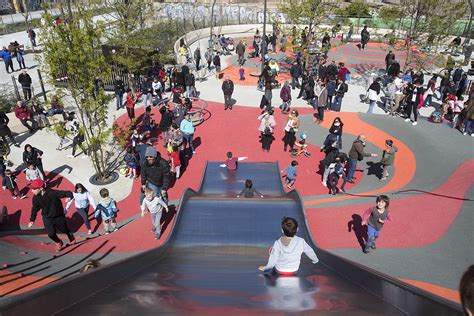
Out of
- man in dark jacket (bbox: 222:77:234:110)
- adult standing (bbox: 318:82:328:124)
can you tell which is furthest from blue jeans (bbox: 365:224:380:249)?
man in dark jacket (bbox: 222:77:234:110)

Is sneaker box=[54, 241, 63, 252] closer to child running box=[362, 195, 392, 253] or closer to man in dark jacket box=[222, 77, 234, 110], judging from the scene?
child running box=[362, 195, 392, 253]

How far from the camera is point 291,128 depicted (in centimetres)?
1384

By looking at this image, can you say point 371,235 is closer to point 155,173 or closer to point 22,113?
point 155,173

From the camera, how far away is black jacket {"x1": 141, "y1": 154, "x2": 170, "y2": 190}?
10.2 metres

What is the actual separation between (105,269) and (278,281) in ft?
7.81

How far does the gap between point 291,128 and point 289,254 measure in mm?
8868

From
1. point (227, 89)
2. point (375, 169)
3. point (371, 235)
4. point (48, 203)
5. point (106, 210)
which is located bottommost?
point (375, 169)

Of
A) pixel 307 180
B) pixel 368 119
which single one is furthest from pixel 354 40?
pixel 307 180

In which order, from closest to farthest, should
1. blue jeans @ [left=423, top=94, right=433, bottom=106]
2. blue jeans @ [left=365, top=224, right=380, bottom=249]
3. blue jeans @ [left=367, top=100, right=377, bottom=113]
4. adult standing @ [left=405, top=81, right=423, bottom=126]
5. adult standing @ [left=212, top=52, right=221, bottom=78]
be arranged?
blue jeans @ [left=365, top=224, right=380, bottom=249]
adult standing @ [left=405, top=81, right=423, bottom=126]
blue jeans @ [left=367, top=100, right=377, bottom=113]
blue jeans @ [left=423, top=94, right=433, bottom=106]
adult standing @ [left=212, top=52, right=221, bottom=78]

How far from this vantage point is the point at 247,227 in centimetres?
792

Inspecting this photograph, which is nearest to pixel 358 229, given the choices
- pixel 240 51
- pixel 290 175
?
pixel 290 175

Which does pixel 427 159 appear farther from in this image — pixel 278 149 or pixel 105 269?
pixel 105 269

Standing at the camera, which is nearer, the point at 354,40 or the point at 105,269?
the point at 105,269

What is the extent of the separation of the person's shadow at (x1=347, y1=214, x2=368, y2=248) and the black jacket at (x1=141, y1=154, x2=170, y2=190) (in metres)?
5.09
